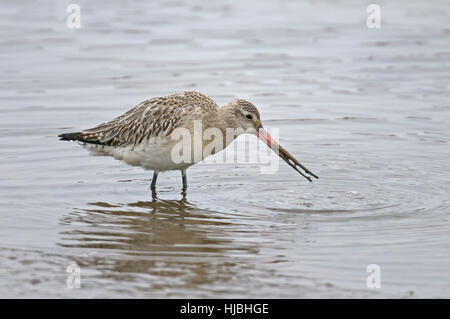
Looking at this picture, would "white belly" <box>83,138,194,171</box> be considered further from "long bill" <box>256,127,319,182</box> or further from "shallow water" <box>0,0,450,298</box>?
"long bill" <box>256,127,319,182</box>

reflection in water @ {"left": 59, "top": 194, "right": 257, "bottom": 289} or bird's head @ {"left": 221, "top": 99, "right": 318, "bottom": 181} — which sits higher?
bird's head @ {"left": 221, "top": 99, "right": 318, "bottom": 181}

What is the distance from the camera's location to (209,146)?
29.5 ft

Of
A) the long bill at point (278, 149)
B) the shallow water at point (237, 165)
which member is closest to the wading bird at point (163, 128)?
the long bill at point (278, 149)

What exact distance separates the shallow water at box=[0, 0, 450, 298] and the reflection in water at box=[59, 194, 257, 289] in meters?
0.02

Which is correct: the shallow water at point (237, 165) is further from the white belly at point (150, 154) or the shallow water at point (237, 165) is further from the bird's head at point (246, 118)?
the bird's head at point (246, 118)

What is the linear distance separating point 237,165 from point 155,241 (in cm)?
289

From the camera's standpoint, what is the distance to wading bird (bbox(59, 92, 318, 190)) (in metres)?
9.02

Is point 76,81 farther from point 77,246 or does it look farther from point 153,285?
point 153,285

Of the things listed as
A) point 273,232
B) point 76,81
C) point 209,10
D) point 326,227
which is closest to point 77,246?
point 273,232

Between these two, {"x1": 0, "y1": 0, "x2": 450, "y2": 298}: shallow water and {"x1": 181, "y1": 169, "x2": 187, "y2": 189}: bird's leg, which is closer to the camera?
{"x1": 0, "y1": 0, "x2": 450, "y2": 298}: shallow water

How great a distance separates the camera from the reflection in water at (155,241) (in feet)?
22.3

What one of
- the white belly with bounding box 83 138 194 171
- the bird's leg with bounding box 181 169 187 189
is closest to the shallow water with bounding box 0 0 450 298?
the bird's leg with bounding box 181 169 187 189

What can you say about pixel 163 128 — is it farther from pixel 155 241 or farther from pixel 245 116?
pixel 155 241
